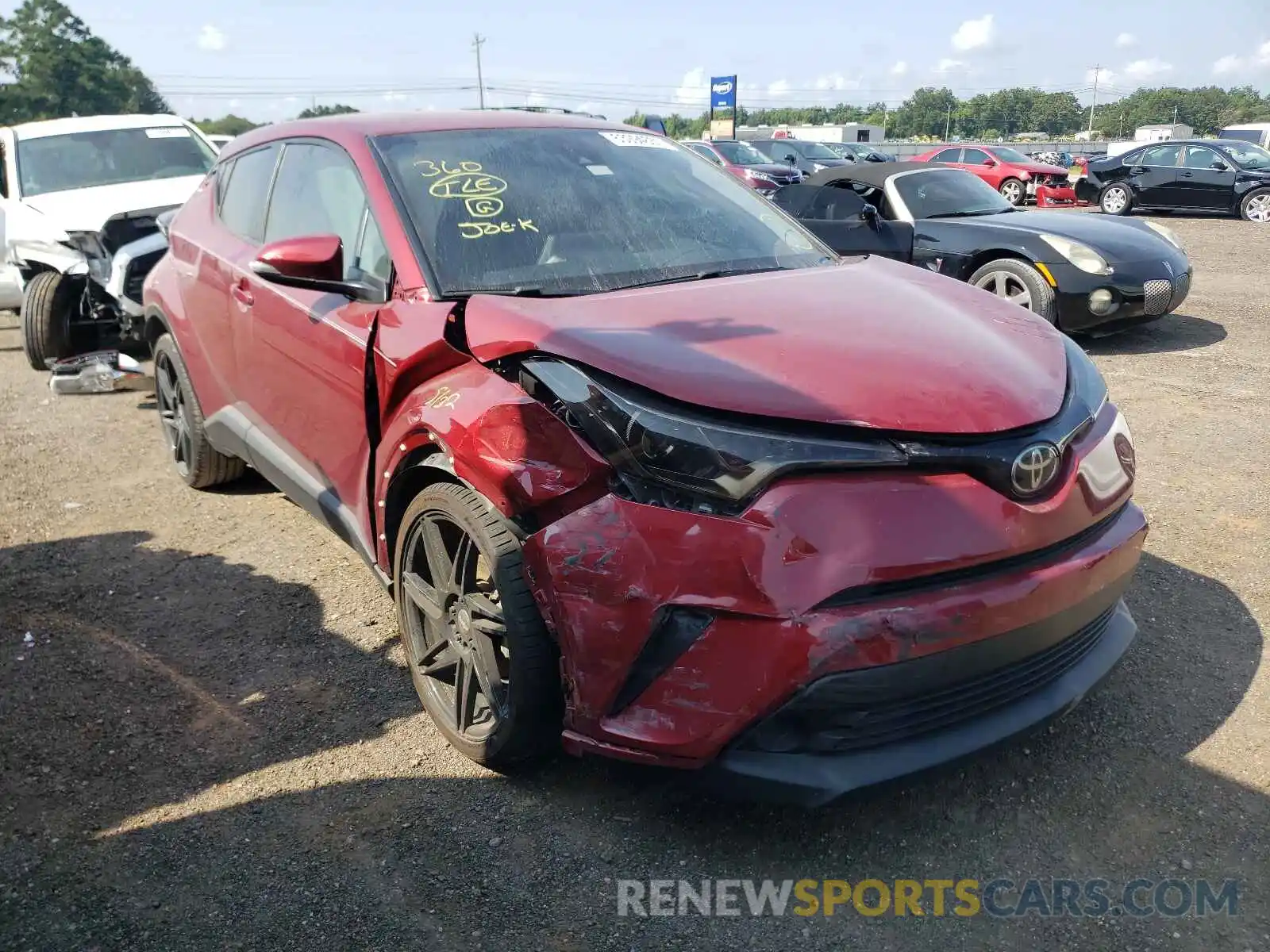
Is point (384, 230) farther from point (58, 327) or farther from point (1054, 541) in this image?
point (58, 327)

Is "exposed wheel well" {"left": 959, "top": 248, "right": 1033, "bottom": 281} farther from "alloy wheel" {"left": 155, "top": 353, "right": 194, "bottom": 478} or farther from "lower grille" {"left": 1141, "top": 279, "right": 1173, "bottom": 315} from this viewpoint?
"alloy wheel" {"left": 155, "top": 353, "right": 194, "bottom": 478}

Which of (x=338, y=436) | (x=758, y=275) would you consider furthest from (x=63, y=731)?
(x=758, y=275)

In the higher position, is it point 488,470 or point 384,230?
point 384,230

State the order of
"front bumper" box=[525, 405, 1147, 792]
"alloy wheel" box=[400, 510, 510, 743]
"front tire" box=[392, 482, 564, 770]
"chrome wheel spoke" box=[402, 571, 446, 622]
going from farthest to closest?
"chrome wheel spoke" box=[402, 571, 446, 622] → "alloy wheel" box=[400, 510, 510, 743] → "front tire" box=[392, 482, 564, 770] → "front bumper" box=[525, 405, 1147, 792]

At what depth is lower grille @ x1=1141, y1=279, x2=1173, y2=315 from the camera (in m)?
6.98

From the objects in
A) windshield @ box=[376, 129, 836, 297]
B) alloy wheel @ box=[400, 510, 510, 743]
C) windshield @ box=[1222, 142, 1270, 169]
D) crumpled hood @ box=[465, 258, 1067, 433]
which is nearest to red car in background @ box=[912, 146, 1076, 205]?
windshield @ box=[1222, 142, 1270, 169]

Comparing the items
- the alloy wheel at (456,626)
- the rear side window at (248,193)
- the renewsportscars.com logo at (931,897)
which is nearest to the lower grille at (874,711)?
the renewsportscars.com logo at (931,897)

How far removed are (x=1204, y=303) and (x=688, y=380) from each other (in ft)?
28.4

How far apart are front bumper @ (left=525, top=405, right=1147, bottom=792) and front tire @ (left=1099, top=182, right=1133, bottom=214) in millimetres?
17682

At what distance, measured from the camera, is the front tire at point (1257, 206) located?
16031mm

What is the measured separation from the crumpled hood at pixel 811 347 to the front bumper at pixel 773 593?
0.62ft

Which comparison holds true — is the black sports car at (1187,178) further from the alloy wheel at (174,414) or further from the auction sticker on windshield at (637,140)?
the alloy wheel at (174,414)

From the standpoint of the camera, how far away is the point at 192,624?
352cm

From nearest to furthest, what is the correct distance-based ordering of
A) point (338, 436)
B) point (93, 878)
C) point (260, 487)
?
point (93, 878) < point (338, 436) < point (260, 487)
